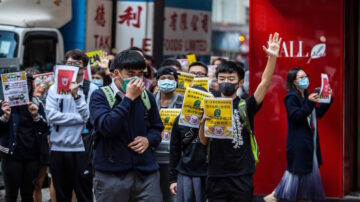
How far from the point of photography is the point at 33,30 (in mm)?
11797

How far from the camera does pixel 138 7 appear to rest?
586 inches

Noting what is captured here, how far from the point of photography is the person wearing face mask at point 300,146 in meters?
8.72

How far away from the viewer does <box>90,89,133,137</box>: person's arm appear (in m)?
5.43

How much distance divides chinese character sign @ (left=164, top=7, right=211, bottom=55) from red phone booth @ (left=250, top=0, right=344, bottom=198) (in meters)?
7.19

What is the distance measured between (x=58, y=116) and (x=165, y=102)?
1196 mm

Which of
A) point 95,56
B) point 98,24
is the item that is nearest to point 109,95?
point 95,56

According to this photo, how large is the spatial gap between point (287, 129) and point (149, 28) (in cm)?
636

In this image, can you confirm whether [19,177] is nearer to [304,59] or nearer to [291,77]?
[291,77]

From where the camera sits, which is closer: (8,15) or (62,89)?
(62,89)

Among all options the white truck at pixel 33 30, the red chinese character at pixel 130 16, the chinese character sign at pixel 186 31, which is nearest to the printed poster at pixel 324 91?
the white truck at pixel 33 30


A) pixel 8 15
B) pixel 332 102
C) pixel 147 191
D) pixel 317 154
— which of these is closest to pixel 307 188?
pixel 317 154

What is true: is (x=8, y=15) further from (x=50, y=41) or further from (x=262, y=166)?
(x=262, y=166)

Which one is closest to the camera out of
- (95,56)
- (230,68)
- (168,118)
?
(230,68)

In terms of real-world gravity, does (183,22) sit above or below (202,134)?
above
